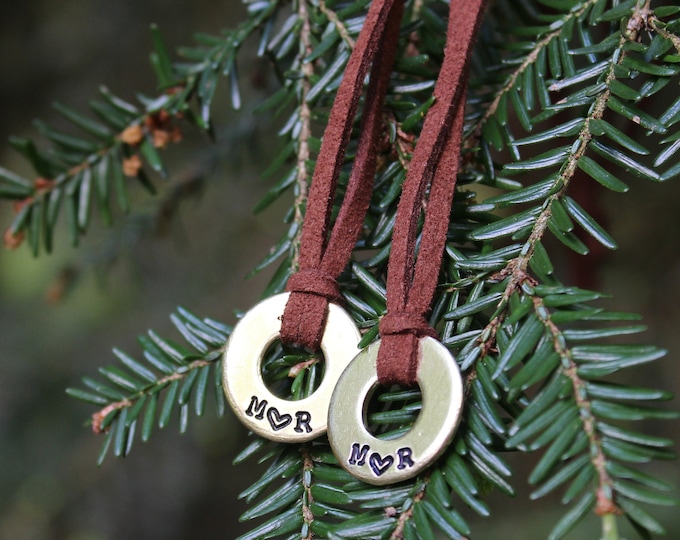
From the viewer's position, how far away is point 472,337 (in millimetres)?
432

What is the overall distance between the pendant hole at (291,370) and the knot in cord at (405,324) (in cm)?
7

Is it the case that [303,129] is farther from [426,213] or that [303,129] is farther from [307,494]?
[307,494]

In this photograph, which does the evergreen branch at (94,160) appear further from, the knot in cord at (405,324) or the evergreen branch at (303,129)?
the knot in cord at (405,324)

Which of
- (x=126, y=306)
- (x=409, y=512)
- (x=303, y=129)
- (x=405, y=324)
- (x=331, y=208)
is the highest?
(x=126, y=306)

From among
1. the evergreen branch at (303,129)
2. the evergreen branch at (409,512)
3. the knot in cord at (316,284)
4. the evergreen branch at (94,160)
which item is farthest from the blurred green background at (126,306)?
the evergreen branch at (409,512)

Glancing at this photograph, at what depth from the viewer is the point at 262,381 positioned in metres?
0.48

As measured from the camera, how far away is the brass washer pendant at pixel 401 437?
1.30ft

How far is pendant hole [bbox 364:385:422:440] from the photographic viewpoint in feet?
1.40

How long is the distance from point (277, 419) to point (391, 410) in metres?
0.08

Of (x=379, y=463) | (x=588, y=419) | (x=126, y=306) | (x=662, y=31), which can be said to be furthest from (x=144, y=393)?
(x=126, y=306)

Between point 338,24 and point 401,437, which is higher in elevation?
point 338,24

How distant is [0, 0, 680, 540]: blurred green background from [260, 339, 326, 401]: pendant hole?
0.58 metres

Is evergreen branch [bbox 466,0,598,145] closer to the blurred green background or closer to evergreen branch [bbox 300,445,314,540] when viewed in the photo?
evergreen branch [bbox 300,445,314,540]

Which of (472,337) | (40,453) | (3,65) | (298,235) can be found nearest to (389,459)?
(472,337)
